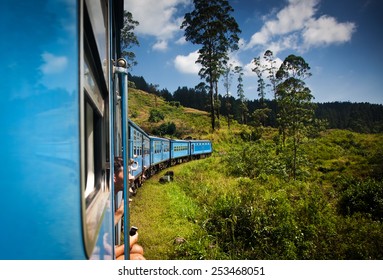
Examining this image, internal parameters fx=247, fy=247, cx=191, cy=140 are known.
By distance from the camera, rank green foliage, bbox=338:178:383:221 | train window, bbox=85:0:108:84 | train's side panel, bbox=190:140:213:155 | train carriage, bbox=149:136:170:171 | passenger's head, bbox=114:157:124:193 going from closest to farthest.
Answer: train window, bbox=85:0:108:84, passenger's head, bbox=114:157:124:193, green foliage, bbox=338:178:383:221, train carriage, bbox=149:136:170:171, train's side panel, bbox=190:140:213:155

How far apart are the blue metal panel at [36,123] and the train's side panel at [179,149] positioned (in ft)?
49.2

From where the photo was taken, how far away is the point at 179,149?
57.1 feet

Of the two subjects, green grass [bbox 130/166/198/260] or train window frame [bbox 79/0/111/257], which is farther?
green grass [bbox 130/166/198/260]

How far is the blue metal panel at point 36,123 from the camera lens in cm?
64

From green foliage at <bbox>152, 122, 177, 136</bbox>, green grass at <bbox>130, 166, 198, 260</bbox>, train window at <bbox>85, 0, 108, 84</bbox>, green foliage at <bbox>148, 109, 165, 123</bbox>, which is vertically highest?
green foliage at <bbox>148, 109, 165, 123</bbox>

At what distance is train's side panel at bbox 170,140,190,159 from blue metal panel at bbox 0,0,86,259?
1501cm

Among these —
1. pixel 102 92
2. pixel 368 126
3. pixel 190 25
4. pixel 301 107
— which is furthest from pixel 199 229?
pixel 368 126

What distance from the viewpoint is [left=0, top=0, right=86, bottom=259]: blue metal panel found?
2.09 feet

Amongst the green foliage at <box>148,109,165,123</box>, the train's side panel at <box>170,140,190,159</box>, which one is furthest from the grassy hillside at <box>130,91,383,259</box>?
the green foliage at <box>148,109,165,123</box>

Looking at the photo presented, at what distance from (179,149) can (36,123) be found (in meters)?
16.8

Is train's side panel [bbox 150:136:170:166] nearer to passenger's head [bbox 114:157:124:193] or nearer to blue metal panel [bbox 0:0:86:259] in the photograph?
passenger's head [bbox 114:157:124:193]

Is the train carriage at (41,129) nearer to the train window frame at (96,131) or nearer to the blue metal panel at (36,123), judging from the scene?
the blue metal panel at (36,123)

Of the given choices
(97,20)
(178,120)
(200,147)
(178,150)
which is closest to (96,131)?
(97,20)
